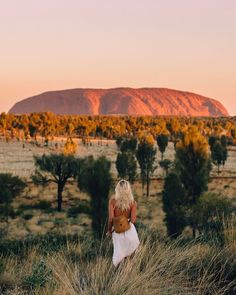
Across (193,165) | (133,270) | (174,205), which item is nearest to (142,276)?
(133,270)

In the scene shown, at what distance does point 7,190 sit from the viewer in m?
47.5

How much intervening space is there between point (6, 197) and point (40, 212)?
6.27m

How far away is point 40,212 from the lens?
52594 millimetres

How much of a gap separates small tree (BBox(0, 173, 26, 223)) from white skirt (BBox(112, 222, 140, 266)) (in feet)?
135

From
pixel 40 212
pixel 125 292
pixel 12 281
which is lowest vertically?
pixel 40 212

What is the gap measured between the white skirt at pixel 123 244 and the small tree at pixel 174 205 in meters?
32.4

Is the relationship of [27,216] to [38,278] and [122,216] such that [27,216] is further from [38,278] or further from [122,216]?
[38,278]

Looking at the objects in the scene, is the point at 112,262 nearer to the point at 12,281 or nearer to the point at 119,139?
the point at 12,281

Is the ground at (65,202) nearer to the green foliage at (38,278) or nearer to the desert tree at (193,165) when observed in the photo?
the desert tree at (193,165)

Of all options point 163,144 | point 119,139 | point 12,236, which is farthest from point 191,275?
point 119,139

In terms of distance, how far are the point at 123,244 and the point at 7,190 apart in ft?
139

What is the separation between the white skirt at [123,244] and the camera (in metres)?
6.82

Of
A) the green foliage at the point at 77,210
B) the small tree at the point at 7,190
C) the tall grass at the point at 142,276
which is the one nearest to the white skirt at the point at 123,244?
the tall grass at the point at 142,276

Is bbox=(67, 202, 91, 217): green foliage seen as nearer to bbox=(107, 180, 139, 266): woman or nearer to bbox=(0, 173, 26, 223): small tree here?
bbox=(0, 173, 26, 223): small tree
